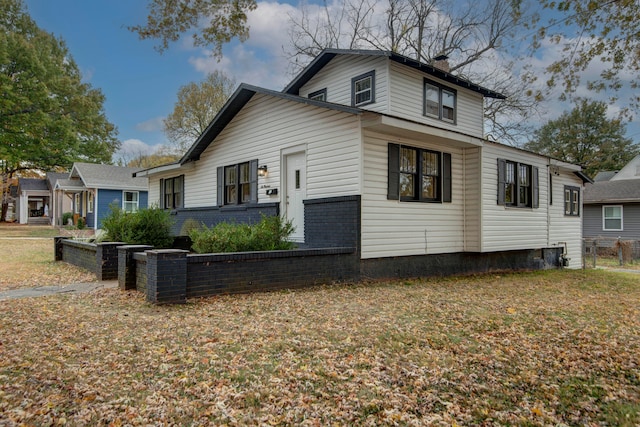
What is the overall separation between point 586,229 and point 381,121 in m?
→ 21.2

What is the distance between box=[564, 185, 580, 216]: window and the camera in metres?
14.8

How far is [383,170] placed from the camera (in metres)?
8.90

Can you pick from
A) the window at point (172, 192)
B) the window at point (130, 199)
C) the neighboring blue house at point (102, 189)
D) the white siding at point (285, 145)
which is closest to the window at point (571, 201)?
the white siding at point (285, 145)

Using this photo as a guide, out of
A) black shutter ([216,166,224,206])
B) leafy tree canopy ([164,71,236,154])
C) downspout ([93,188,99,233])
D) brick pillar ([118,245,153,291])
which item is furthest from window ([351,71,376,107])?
leafy tree canopy ([164,71,236,154])

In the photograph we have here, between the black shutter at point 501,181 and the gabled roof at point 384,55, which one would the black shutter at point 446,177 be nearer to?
the black shutter at point 501,181

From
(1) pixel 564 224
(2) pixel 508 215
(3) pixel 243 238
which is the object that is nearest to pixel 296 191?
(3) pixel 243 238

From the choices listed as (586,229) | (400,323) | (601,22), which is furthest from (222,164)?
(586,229)

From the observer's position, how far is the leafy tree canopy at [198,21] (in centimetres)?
611

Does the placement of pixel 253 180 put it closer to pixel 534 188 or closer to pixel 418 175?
pixel 418 175

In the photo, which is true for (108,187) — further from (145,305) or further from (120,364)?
(120,364)

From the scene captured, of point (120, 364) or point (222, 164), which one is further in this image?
point (222, 164)

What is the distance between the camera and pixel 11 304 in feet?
19.2

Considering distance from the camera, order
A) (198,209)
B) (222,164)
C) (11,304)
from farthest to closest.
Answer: (198,209)
(222,164)
(11,304)

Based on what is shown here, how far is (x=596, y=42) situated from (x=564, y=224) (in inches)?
377
